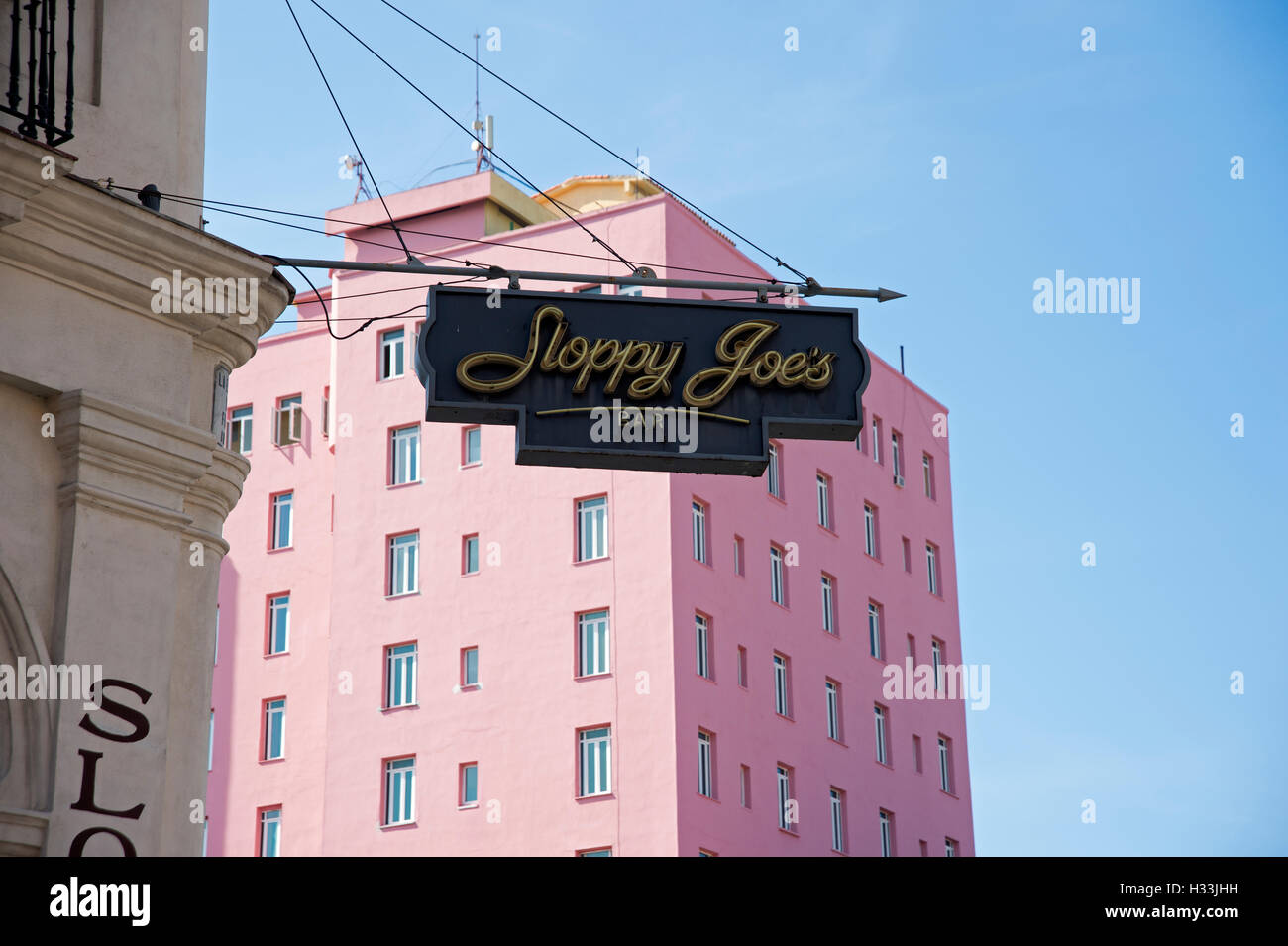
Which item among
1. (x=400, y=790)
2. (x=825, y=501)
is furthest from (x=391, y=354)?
(x=825, y=501)

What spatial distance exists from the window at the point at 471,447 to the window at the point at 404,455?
127 cm

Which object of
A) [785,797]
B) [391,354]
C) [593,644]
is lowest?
[785,797]

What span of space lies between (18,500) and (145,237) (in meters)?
1.69

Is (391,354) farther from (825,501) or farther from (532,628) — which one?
(825,501)

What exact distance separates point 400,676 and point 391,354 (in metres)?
7.93

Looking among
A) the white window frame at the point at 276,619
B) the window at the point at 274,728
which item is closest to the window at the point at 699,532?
the white window frame at the point at 276,619

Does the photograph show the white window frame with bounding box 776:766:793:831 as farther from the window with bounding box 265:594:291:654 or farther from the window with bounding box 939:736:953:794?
the window with bounding box 265:594:291:654

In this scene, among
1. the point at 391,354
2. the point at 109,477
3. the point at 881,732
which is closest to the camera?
the point at 109,477

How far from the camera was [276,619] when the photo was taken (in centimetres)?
5022

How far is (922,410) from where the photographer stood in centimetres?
5753

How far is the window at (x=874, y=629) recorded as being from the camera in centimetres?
5228

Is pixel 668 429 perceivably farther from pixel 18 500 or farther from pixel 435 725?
pixel 435 725

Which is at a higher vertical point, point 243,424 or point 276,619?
point 243,424

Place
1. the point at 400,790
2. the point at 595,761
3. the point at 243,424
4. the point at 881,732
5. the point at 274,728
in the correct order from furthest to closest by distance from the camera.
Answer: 1. the point at 243,424
2. the point at 881,732
3. the point at 274,728
4. the point at 400,790
5. the point at 595,761
